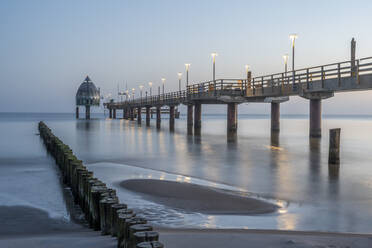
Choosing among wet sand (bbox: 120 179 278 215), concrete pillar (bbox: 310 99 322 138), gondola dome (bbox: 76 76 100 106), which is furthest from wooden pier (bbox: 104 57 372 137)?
gondola dome (bbox: 76 76 100 106)

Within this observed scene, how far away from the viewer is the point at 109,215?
8.06 metres


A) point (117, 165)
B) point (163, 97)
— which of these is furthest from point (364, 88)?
point (163, 97)

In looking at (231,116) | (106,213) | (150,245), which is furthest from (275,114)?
(150,245)

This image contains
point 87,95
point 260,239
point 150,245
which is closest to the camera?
point 150,245

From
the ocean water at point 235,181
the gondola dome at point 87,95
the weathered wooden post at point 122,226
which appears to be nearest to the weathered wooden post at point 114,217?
the weathered wooden post at point 122,226

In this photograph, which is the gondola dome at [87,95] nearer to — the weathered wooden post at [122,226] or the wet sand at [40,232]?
the wet sand at [40,232]

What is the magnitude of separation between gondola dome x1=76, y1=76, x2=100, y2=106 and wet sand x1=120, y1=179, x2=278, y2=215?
10836 centimetres

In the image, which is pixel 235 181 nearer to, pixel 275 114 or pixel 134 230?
pixel 134 230

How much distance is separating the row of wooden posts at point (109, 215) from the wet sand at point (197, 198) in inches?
84.9

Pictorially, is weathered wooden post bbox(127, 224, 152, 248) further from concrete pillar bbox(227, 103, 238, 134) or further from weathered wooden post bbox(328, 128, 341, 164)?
concrete pillar bbox(227, 103, 238, 134)

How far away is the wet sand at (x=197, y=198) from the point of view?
11.1 metres

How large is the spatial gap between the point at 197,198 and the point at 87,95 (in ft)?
369

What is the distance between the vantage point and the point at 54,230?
371 inches

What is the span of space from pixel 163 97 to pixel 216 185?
5336cm
